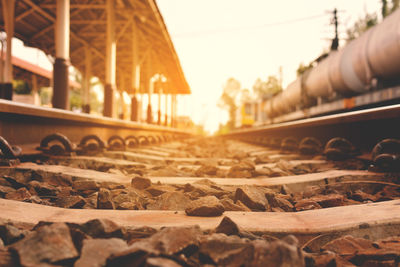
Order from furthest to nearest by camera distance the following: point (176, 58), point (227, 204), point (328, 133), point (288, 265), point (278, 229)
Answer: point (176, 58) → point (328, 133) → point (227, 204) → point (278, 229) → point (288, 265)

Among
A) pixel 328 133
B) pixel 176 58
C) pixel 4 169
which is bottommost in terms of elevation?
pixel 4 169

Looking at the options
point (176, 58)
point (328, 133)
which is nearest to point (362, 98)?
point (328, 133)

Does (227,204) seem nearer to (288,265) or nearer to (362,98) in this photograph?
(288,265)

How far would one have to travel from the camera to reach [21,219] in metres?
1.22

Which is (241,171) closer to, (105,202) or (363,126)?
(105,202)

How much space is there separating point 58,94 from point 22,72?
14.2 m

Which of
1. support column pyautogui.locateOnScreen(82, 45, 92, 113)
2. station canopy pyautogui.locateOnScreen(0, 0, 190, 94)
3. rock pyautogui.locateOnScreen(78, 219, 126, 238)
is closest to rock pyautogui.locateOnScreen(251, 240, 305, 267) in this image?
rock pyautogui.locateOnScreen(78, 219, 126, 238)

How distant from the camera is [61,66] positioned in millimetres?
6152

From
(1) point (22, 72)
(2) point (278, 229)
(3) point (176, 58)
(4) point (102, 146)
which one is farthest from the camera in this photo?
(1) point (22, 72)

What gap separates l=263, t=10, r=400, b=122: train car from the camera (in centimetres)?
591

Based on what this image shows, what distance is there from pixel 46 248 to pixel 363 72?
8.10 meters

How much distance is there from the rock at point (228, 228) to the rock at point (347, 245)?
326mm

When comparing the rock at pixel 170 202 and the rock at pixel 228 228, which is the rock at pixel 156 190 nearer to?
the rock at pixel 170 202

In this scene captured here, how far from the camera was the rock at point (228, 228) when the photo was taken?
113cm
